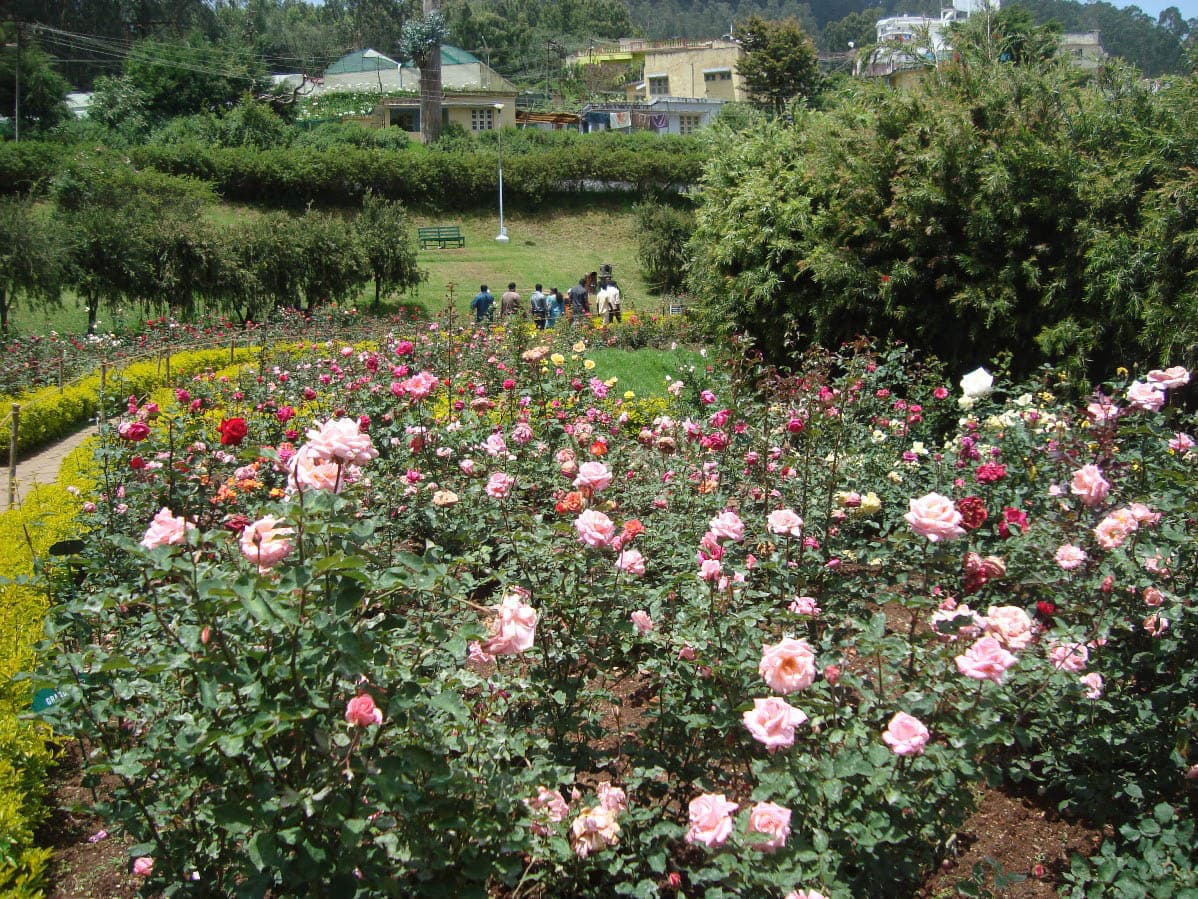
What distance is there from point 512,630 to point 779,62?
151 feet

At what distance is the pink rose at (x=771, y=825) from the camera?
5.22ft

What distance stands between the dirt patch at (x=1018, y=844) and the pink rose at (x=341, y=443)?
173 centimetres

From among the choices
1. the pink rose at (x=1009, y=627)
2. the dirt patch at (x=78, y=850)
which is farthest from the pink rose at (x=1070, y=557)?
the dirt patch at (x=78, y=850)

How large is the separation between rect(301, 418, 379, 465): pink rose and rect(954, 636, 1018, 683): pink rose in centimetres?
120

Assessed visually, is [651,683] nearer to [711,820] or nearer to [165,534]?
[711,820]

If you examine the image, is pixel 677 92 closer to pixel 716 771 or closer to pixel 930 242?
pixel 930 242

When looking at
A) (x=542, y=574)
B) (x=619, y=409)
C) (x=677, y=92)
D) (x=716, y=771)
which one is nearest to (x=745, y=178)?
(x=619, y=409)

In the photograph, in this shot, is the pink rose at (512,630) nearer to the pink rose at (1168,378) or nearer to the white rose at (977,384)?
the pink rose at (1168,378)

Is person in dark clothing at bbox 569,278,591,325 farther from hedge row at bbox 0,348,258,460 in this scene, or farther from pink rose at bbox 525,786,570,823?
pink rose at bbox 525,786,570,823

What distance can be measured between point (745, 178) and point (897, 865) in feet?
25.1

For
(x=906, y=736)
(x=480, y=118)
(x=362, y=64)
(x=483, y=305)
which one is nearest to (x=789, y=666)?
(x=906, y=736)

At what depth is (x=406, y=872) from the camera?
5.93 feet

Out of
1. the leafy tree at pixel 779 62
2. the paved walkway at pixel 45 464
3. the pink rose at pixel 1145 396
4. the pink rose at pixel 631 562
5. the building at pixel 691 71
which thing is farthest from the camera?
the building at pixel 691 71

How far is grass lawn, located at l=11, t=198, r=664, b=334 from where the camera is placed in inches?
926
